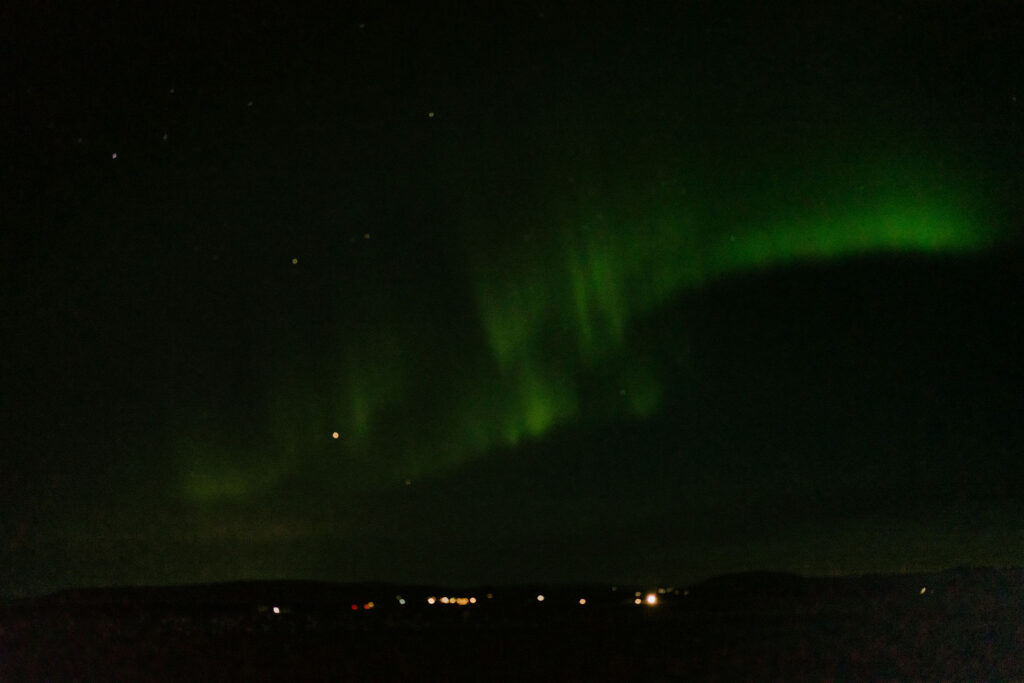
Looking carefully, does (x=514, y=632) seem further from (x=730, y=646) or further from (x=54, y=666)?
(x=54, y=666)

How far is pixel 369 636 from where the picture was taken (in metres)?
33.9

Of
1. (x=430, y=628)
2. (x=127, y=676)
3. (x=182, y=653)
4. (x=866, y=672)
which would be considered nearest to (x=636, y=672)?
(x=866, y=672)

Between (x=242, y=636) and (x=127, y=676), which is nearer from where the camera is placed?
(x=127, y=676)

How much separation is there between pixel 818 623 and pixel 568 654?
973cm

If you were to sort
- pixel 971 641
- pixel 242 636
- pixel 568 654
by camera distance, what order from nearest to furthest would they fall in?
pixel 971 641 → pixel 568 654 → pixel 242 636

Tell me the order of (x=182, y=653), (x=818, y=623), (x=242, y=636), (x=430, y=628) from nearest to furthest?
(x=182, y=653) < (x=818, y=623) < (x=242, y=636) < (x=430, y=628)

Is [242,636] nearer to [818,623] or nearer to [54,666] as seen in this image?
[54,666]

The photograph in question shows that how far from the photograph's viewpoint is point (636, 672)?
1806cm

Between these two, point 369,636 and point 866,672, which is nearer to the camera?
point 866,672

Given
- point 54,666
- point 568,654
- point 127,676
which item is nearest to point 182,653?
point 54,666

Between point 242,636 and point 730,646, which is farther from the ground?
point 242,636

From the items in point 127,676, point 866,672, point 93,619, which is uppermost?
point 93,619

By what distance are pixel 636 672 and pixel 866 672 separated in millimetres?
3790

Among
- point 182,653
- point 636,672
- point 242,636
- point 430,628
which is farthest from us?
point 430,628
